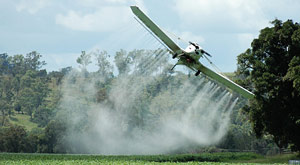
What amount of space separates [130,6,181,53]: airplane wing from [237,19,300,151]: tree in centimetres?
1327

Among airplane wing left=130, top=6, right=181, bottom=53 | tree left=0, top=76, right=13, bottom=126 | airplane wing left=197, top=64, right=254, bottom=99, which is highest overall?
tree left=0, top=76, right=13, bottom=126

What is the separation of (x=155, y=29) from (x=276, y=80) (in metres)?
17.0

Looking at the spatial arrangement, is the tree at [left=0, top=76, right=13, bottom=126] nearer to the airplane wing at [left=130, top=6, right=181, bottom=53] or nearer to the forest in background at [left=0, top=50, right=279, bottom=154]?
the forest in background at [left=0, top=50, right=279, bottom=154]

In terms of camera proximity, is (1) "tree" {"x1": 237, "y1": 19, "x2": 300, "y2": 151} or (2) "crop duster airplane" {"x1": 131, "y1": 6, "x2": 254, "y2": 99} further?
(1) "tree" {"x1": 237, "y1": 19, "x2": 300, "y2": 151}

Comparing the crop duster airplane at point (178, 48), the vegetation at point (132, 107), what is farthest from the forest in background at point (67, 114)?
the crop duster airplane at point (178, 48)

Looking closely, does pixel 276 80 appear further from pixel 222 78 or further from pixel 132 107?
pixel 132 107

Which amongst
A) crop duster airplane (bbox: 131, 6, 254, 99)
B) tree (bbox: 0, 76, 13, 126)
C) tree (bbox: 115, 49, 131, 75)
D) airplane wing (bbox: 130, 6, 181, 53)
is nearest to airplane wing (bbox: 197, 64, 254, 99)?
crop duster airplane (bbox: 131, 6, 254, 99)

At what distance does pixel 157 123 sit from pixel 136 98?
10913mm

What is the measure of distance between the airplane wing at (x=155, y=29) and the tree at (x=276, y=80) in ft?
43.5

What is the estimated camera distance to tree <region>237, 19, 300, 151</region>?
4912 cm

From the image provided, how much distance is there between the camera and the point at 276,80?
49.3m

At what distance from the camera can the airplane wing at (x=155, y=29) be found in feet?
127

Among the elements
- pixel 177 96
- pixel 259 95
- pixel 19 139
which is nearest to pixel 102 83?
pixel 177 96

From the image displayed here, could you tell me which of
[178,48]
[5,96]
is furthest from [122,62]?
[178,48]
